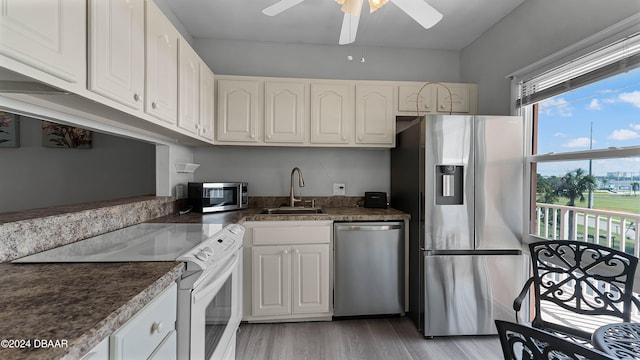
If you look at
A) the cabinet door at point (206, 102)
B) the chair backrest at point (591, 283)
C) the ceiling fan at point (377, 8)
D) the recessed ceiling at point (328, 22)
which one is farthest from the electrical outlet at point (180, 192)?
the chair backrest at point (591, 283)

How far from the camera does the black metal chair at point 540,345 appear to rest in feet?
1.81

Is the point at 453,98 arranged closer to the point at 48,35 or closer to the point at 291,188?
the point at 291,188

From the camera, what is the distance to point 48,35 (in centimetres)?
83

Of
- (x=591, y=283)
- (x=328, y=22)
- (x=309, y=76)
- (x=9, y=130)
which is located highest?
(x=328, y=22)

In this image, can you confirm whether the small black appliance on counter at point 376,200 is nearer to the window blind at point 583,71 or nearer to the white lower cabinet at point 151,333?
the window blind at point 583,71

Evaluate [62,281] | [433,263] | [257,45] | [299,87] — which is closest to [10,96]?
[62,281]

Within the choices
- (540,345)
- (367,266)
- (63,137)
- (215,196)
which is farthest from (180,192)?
(540,345)

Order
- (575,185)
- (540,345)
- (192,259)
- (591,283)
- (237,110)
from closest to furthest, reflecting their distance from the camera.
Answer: (540,345) < (192,259) < (591,283) < (575,185) < (237,110)

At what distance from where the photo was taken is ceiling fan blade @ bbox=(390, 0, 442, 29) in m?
1.41

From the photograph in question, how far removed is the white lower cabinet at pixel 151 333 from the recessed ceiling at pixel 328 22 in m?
2.19

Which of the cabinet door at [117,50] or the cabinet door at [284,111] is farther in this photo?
the cabinet door at [284,111]

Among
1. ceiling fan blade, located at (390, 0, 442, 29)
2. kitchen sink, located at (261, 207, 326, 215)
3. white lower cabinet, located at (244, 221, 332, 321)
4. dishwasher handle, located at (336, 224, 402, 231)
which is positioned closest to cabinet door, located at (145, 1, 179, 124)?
white lower cabinet, located at (244, 221, 332, 321)

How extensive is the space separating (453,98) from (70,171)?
11.3 ft

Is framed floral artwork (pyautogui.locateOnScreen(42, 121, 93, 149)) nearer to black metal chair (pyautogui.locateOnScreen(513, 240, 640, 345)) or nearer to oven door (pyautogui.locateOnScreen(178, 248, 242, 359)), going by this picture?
oven door (pyautogui.locateOnScreen(178, 248, 242, 359))
